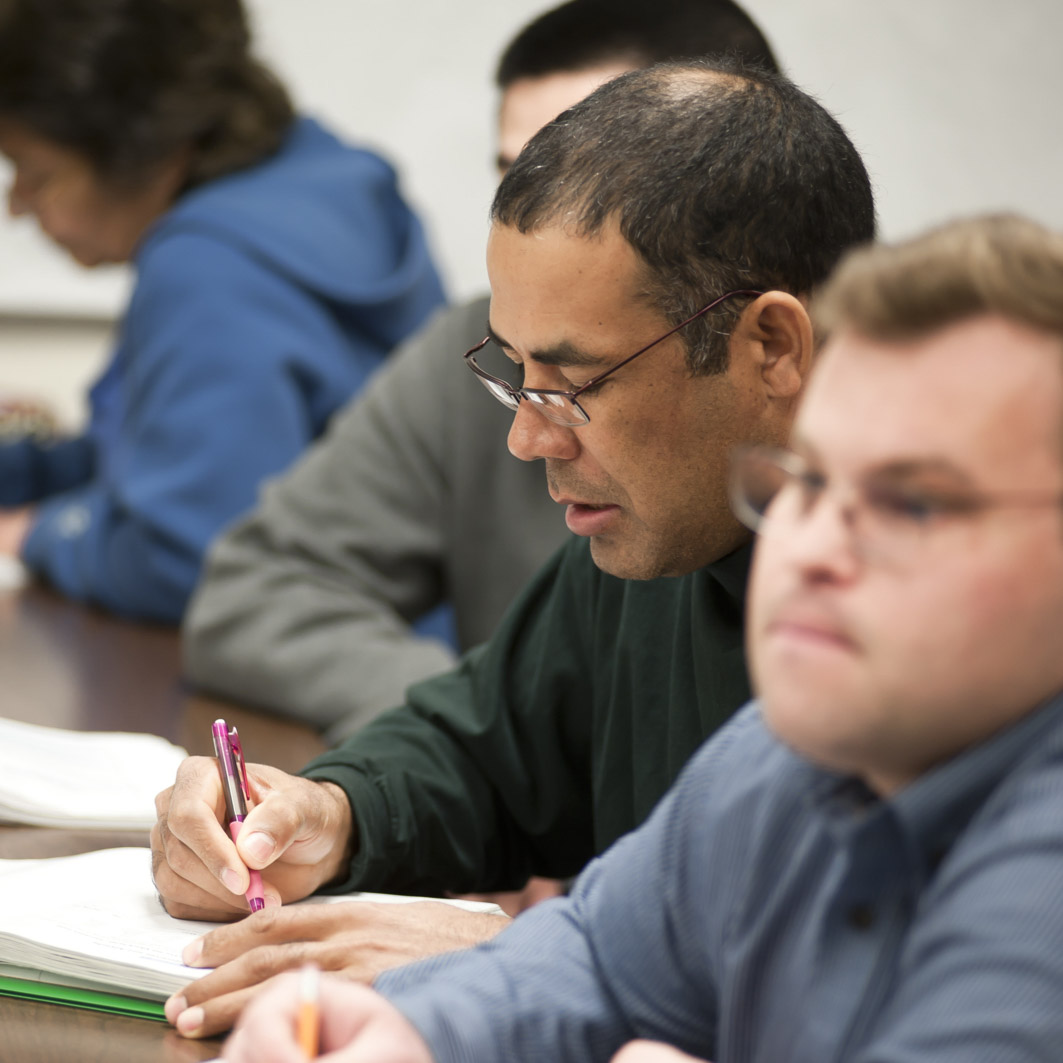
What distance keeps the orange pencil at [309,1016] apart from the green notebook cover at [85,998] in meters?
0.22

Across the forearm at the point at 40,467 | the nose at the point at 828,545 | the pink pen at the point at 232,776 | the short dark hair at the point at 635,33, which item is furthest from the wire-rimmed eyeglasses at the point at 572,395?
the forearm at the point at 40,467

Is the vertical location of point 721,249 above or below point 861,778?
above

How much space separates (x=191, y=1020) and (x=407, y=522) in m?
1.04

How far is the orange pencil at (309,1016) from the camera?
0.64 metres

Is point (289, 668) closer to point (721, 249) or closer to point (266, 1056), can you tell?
point (721, 249)

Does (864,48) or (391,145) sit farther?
(391,145)

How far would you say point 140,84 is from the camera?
7.59 feet

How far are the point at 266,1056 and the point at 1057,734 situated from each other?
0.37 meters

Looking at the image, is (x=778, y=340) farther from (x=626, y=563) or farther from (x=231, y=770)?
(x=231, y=770)

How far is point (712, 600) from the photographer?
1.05 metres

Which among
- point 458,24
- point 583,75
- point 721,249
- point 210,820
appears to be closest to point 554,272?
point 721,249

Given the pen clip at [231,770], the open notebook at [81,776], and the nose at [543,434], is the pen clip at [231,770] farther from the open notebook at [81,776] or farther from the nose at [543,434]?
the nose at [543,434]

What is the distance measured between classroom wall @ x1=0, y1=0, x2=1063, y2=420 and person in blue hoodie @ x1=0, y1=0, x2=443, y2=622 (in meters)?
0.33

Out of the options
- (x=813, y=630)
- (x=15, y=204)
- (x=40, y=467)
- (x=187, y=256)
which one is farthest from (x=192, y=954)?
(x=40, y=467)
